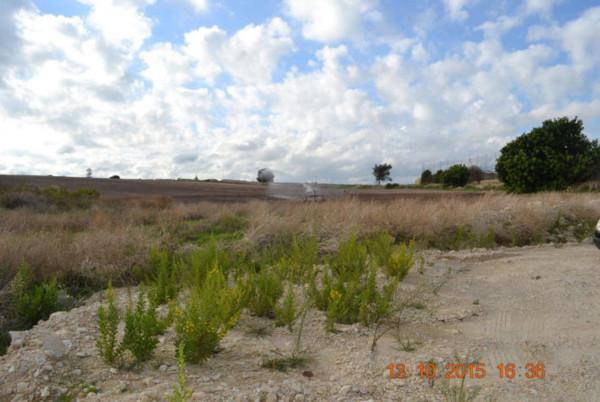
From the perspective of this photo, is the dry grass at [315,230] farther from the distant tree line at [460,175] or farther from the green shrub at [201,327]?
the distant tree line at [460,175]

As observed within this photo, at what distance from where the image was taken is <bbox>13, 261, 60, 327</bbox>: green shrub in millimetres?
4789

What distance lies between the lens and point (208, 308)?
122 inches

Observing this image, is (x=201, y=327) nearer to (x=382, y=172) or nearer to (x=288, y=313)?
(x=288, y=313)

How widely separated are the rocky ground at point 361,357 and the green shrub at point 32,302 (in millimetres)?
760

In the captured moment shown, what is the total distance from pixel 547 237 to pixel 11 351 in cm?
1148

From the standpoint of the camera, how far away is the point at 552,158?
23875 millimetres

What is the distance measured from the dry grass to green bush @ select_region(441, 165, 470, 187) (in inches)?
1776

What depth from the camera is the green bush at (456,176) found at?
188 ft

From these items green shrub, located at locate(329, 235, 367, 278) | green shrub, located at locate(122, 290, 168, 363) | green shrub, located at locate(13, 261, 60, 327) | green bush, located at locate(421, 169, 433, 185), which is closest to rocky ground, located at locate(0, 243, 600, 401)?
green shrub, located at locate(122, 290, 168, 363)

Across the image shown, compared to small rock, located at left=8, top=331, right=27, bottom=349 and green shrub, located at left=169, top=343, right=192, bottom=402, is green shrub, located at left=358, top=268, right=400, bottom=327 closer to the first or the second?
green shrub, located at left=169, top=343, right=192, bottom=402

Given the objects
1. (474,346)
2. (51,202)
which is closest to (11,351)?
(474,346)
